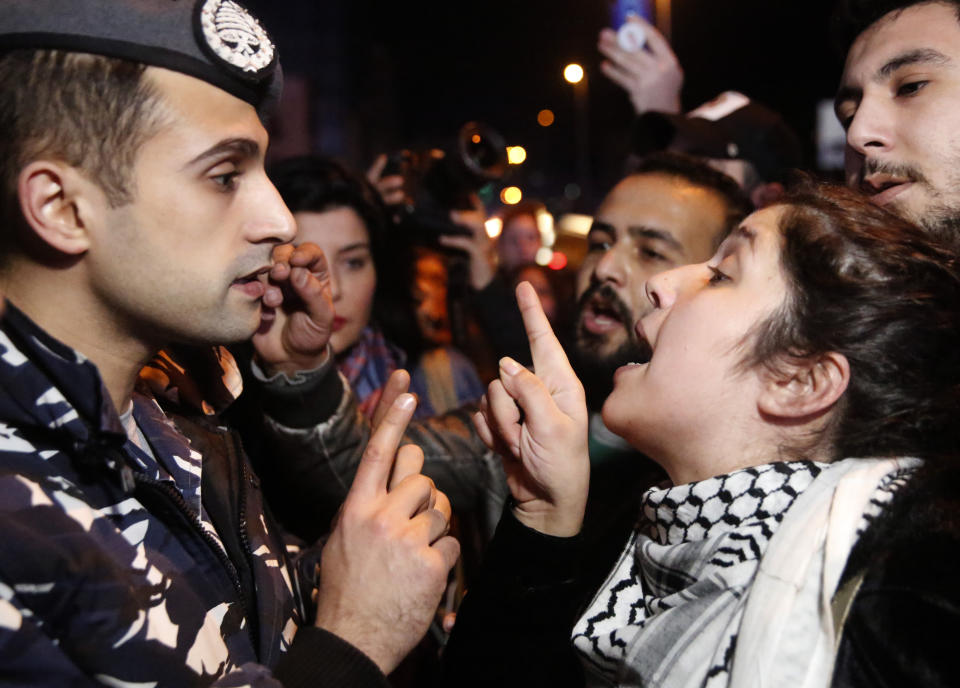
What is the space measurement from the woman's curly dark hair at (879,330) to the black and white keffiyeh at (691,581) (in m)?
0.15

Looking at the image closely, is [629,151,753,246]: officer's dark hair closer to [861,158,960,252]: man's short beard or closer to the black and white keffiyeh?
[861,158,960,252]: man's short beard

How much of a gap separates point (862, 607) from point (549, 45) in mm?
19579

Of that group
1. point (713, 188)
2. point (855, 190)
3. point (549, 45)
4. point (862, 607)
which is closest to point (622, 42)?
point (713, 188)

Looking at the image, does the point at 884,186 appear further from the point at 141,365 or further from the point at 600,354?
the point at 141,365

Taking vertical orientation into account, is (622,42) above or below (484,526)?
above

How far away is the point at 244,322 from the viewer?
4.88ft

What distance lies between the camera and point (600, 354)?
2717 millimetres

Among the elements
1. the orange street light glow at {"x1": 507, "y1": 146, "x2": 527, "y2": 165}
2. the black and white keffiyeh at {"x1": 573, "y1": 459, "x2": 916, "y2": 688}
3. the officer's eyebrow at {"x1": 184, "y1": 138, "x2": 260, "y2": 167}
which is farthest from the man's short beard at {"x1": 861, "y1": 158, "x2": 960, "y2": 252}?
the orange street light glow at {"x1": 507, "y1": 146, "x2": 527, "y2": 165}

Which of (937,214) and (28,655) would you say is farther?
(937,214)

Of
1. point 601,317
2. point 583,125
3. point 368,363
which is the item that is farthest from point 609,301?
point 583,125

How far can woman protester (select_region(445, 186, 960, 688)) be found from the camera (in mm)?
1157

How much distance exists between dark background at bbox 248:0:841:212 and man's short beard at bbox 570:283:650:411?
1210 millimetres

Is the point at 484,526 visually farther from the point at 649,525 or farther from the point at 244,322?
the point at 244,322

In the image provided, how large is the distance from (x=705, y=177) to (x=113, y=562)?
97.2 inches
